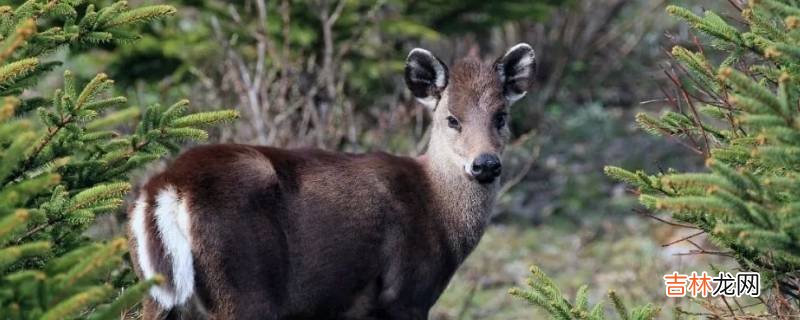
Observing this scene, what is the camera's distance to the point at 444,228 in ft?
20.9

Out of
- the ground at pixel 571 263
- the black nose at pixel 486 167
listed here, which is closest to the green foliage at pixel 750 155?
the black nose at pixel 486 167

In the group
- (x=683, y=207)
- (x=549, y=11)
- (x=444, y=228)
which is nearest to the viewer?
(x=683, y=207)

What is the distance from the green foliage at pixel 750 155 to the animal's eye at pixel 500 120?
48.2 inches

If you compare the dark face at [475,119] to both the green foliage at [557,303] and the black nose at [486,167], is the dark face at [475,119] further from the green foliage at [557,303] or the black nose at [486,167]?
the green foliage at [557,303]

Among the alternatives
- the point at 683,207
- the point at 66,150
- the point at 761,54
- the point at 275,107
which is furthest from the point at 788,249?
the point at 275,107

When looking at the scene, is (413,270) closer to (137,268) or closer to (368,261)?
(368,261)

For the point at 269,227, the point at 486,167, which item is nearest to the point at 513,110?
the point at 486,167

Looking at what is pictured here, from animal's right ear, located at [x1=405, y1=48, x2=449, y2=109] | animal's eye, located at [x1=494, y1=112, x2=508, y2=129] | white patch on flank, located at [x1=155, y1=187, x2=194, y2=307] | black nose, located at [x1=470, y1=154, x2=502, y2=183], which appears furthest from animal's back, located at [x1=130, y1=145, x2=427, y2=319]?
animal's right ear, located at [x1=405, y1=48, x2=449, y2=109]

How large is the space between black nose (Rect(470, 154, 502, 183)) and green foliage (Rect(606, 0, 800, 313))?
40.3 inches

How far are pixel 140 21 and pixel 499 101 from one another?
6.89ft

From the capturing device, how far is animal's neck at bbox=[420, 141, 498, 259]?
645cm

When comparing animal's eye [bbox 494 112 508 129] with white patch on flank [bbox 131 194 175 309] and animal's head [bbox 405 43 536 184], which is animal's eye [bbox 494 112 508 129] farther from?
white patch on flank [bbox 131 194 175 309]

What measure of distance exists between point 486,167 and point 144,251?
2023 mm

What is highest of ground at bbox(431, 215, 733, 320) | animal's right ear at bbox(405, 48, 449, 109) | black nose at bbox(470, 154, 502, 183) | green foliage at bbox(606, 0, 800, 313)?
green foliage at bbox(606, 0, 800, 313)
